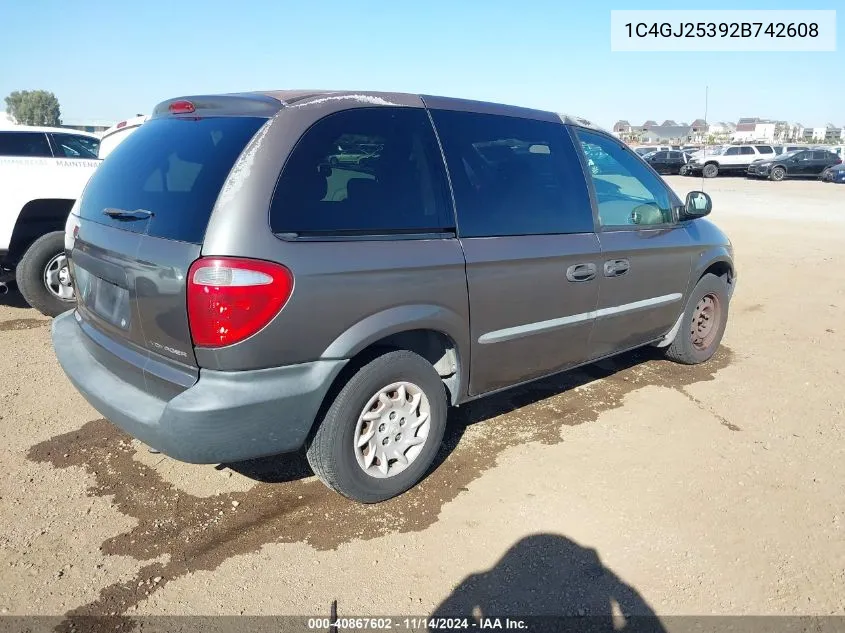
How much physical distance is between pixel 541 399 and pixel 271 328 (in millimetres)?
2421

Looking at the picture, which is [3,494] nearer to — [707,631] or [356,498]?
[356,498]

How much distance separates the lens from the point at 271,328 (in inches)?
98.8

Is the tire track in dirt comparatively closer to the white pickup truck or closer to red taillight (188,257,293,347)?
red taillight (188,257,293,347)

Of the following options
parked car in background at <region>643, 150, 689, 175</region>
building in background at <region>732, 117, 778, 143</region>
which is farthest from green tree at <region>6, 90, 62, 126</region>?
building in background at <region>732, 117, 778, 143</region>

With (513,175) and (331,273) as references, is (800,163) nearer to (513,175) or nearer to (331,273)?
(513,175)

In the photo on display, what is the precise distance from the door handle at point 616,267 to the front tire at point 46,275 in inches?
181

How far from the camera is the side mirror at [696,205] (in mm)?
4375

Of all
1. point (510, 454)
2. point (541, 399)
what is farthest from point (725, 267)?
point (510, 454)

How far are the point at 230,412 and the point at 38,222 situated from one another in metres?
4.50

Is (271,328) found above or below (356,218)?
below

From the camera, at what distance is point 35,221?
5836 mm

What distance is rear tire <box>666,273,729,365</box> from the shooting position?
4.81 metres

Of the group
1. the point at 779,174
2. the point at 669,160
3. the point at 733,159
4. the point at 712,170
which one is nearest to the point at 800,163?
the point at 779,174

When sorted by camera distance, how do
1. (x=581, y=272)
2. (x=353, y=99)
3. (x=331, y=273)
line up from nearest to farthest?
(x=331, y=273), (x=353, y=99), (x=581, y=272)
